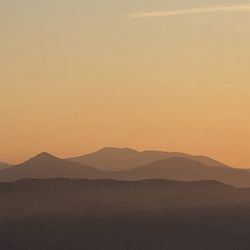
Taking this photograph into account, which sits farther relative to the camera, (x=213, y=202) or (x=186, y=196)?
(x=186, y=196)

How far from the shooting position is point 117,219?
60.2m

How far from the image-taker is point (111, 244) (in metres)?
50.9

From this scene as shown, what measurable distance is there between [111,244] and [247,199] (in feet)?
120

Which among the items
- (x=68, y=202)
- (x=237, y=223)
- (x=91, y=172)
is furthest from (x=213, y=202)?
(x=91, y=172)

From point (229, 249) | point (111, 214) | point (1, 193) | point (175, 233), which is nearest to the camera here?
point (229, 249)

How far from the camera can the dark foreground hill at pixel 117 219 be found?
5078 cm

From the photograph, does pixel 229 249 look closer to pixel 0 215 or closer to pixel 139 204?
pixel 0 215

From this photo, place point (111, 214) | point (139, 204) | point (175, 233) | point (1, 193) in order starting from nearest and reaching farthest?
point (175, 233), point (111, 214), point (139, 204), point (1, 193)

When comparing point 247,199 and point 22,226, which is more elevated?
point 247,199

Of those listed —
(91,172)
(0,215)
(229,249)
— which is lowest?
(229,249)

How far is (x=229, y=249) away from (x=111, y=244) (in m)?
7.03

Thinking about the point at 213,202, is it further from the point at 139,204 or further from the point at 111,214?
the point at 111,214

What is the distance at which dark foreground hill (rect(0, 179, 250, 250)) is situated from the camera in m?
50.8

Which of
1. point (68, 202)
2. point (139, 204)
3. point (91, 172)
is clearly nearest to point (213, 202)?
point (139, 204)
